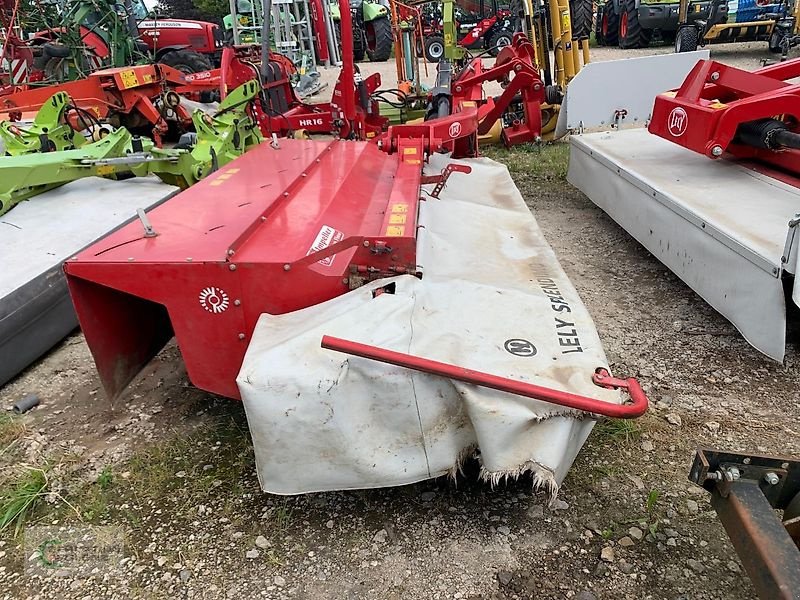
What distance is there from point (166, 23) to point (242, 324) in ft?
35.6

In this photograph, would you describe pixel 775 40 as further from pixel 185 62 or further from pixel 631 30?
pixel 185 62

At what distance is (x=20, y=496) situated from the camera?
2.08 meters

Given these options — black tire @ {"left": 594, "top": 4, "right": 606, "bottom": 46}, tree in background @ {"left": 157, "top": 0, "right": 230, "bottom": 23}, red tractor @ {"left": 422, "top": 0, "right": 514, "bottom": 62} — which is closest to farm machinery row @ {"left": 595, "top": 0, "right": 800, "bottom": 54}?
black tire @ {"left": 594, "top": 4, "right": 606, "bottom": 46}

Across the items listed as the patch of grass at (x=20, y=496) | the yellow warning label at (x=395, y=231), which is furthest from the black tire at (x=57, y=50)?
the yellow warning label at (x=395, y=231)

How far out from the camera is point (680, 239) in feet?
9.76

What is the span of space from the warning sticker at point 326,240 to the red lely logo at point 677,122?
222 cm

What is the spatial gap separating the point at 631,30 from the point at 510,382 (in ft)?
46.4

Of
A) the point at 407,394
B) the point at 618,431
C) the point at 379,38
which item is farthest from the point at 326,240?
the point at 379,38

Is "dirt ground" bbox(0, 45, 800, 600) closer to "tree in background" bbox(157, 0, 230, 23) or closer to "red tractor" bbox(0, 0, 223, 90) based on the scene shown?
"red tractor" bbox(0, 0, 223, 90)

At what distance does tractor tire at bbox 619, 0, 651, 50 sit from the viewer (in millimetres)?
13375

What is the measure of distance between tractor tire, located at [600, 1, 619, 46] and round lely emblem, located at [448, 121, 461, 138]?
12553mm

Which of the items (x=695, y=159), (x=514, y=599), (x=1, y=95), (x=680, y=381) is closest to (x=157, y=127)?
(x=1, y=95)

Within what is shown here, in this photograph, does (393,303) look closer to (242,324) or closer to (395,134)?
(242,324)

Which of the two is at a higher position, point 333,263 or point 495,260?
point 333,263
